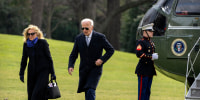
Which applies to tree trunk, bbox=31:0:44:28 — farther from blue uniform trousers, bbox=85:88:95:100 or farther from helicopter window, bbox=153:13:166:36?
blue uniform trousers, bbox=85:88:95:100

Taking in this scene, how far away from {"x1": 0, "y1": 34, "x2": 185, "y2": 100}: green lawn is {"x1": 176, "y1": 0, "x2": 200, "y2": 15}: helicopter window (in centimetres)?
364

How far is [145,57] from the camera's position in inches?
384

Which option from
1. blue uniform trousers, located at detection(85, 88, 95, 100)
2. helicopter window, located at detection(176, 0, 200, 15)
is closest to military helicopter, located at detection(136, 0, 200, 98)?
helicopter window, located at detection(176, 0, 200, 15)

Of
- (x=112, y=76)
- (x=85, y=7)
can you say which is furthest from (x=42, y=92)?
(x=85, y=7)

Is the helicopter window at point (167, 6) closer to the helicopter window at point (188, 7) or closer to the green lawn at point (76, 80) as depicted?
the helicopter window at point (188, 7)

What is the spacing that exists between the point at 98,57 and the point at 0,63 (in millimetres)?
13451

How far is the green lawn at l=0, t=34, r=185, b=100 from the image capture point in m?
15.3

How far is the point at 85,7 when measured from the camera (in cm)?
3553

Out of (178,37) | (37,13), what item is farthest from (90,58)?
(37,13)

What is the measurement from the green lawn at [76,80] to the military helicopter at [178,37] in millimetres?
3009

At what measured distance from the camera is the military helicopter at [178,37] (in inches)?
450

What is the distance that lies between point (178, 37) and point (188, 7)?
77 cm

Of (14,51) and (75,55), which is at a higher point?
(75,55)

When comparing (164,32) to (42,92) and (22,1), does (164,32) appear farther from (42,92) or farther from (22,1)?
(22,1)
